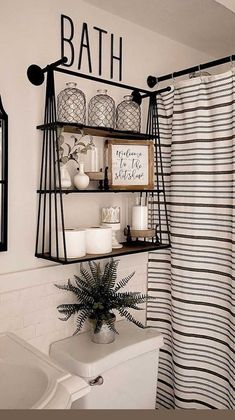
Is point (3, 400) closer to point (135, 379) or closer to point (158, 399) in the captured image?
point (135, 379)

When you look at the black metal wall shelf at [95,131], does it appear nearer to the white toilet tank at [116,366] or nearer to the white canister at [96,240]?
the white canister at [96,240]

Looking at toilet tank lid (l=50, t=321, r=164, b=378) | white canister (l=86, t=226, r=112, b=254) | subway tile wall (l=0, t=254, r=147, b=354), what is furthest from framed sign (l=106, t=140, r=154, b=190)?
toilet tank lid (l=50, t=321, r=164, b=378)

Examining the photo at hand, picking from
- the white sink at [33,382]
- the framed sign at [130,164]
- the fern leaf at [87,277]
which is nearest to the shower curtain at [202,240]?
the framed sign at [130,164]

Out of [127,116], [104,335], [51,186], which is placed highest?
[127,116]

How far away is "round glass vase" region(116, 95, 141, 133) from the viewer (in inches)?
64.7

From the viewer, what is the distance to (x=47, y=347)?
1.51 m

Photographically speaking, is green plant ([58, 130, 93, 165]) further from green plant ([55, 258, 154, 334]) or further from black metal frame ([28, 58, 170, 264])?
green plant ([55, 258, 154, 334])

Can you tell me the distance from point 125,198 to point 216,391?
1.02m

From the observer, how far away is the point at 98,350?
148 cm

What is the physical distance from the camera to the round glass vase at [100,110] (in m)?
1.53

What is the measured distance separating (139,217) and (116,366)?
67 cm

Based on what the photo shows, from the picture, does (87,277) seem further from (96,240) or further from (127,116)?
(127,116)

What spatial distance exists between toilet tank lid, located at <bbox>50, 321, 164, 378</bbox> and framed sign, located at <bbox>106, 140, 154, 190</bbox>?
0.70m

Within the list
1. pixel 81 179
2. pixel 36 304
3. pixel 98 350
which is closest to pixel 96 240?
pixel 81 179
